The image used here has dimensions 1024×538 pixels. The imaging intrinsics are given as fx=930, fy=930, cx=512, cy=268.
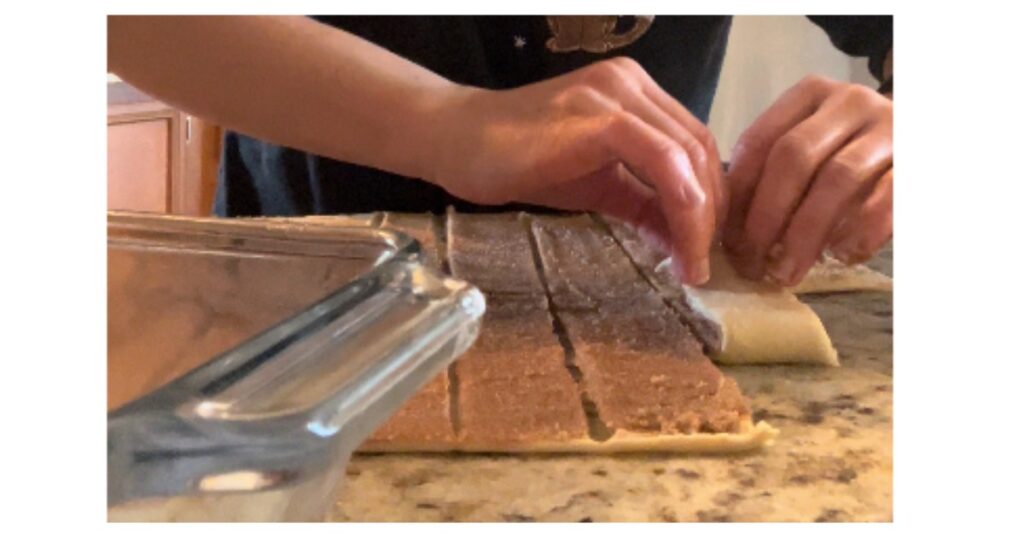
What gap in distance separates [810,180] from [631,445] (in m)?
0.20

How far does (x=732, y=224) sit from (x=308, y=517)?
0.31m

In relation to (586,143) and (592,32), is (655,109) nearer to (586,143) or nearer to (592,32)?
(586,143)

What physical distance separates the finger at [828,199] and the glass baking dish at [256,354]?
0.23 meters

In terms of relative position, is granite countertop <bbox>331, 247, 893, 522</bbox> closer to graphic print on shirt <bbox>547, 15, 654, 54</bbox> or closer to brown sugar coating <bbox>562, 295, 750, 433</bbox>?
brown sugar coating <bbox>562, 295, 750, 433</bbox>

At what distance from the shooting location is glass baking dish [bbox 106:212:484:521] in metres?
0.17

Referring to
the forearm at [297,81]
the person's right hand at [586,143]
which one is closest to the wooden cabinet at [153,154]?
the forearm at [297,81]

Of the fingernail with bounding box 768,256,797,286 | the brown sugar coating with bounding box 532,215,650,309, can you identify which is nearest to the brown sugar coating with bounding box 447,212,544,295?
the brown sugar coating with bounding box 532,215,650,309

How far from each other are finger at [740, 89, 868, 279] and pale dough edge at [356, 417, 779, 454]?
17cm

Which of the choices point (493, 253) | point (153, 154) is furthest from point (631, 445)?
point (153, 154)

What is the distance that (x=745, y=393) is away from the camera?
1.16ft

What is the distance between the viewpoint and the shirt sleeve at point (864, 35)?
394 mm

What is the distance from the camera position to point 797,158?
1.43 feet

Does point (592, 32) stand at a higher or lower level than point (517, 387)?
higher
